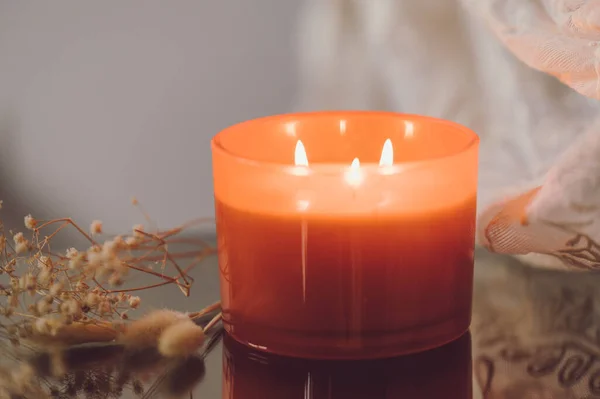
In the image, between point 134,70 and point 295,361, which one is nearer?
point 295,361

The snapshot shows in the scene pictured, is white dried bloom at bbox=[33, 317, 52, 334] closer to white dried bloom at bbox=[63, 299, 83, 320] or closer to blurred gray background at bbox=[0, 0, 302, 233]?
white dried bloom at bbox=[63, 299, 83, 320]

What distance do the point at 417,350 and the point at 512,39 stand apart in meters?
0.38

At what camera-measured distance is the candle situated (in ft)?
2.08

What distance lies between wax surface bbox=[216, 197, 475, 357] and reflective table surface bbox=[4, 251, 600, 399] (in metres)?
0.02

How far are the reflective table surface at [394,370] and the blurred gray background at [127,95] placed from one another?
1.19ft

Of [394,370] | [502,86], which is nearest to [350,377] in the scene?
[394,370]

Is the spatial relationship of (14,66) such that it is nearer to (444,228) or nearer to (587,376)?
(444,228)

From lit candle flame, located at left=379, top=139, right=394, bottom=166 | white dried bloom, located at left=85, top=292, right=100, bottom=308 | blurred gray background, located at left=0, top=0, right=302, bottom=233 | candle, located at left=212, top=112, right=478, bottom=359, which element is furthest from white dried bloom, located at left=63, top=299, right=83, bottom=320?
blurred gray background, located at left=0, top=0, right=302, bottom=233

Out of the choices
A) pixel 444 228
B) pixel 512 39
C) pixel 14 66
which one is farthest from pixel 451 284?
pixel 14 66

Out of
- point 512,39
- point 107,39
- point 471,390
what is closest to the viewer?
point 471,390

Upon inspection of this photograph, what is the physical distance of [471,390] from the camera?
626 millimetres

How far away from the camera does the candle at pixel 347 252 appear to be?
635 mm

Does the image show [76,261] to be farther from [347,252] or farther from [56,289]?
[347,252]

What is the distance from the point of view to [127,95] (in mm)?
1054
